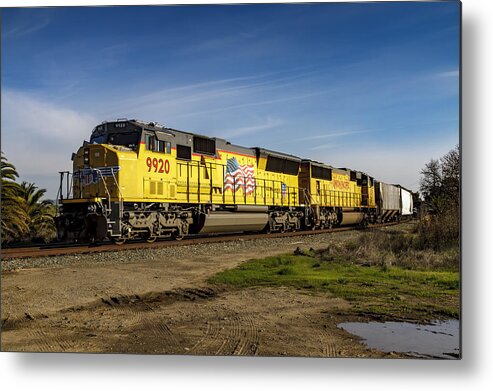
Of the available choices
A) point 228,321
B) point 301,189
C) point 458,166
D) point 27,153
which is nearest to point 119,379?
point 228,321

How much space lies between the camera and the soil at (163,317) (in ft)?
15.1

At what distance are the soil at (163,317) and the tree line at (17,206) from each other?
690mm

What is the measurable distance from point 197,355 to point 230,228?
691cm

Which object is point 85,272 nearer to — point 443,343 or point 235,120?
point 235,120

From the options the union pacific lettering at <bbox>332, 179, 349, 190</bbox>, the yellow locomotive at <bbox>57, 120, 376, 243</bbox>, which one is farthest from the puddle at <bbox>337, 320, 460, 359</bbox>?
the union pacific lettering at <bbox>332, 179, 349, 190</bbox>

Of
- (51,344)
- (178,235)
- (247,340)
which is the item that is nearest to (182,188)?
(178,235)

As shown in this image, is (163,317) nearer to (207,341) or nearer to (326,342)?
(207,341)

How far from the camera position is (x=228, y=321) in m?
4.83

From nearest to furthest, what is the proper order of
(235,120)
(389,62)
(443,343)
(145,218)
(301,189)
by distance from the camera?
(443,343) < (389,62) < (235,120) < (145,218) < (301,189)

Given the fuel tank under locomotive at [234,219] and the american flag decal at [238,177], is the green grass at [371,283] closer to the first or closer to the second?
the fuel tank under locomotive at [234,219]

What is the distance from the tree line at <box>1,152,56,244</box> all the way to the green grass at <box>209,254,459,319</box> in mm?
2687

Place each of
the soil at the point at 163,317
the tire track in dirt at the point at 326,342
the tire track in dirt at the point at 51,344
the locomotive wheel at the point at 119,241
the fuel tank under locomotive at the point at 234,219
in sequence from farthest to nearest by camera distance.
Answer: the fuel tank under locomotive at the point at 234,219 → the locomotive wheel at the point at 119,241 → the tire track in dirt at the point at 51,344 → the soil at the point at 163,317 → the tire track in dirt at the point at 326,342

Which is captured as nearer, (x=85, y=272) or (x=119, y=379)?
(x=119, y=379)

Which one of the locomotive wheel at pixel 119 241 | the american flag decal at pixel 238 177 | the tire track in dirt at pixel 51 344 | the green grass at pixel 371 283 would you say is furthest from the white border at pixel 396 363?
the american flag decal at pixel 238 177
